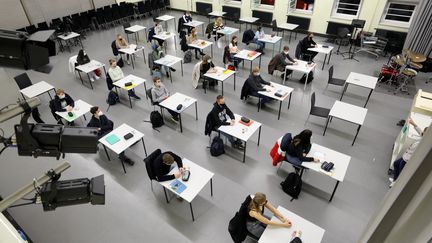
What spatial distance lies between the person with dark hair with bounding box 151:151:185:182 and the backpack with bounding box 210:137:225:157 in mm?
1315

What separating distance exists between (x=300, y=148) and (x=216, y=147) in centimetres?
179

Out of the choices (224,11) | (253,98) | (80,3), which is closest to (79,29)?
(80,3)

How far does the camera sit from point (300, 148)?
4.71 meters

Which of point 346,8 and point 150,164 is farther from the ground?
point 346,8

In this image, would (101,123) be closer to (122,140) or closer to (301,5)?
(122,140)


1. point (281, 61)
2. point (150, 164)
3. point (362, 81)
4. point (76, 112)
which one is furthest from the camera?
point (281, 61)

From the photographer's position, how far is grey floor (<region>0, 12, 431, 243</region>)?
174 inches

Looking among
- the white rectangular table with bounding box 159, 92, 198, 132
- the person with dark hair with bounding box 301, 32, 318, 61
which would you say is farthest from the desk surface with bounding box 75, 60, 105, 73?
the person with dark hair with bounding box 301, 32, 318, 61

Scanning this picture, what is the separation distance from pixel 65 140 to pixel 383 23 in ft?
38.8

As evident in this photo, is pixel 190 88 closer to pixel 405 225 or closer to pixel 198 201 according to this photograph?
pixel 198 201

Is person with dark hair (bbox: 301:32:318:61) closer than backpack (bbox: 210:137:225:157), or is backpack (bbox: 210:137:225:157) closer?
backpack (bbox: 210:137:225:157)

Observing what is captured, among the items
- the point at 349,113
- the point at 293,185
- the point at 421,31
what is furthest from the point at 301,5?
the point at 293,185

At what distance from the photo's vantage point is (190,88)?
821 cm

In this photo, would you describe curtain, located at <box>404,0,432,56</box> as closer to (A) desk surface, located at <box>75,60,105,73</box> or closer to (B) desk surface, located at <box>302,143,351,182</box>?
(B) desk surface, located at <box>302,143,351,182</box>
